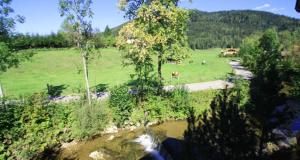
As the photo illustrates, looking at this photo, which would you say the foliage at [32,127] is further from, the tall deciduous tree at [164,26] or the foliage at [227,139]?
the foliage at [227,139]

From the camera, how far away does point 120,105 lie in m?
19.7

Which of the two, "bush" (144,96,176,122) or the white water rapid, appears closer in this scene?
the white water rapid

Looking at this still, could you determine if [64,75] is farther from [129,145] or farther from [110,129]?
[129,145]

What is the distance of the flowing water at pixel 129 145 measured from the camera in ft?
52.7

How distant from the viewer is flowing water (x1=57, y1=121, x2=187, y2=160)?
16.1 m

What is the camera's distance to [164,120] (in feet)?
69.6

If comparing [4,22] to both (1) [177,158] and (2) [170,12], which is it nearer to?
(2) [170,12]

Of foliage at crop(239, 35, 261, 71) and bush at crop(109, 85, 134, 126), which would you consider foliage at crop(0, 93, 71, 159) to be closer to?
bush at crop(109, 85, 134, 126)

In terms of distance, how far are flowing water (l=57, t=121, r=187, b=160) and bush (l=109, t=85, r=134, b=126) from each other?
3.32 ft

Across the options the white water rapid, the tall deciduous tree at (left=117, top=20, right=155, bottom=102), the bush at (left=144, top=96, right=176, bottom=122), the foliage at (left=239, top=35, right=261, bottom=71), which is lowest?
the white water rapid

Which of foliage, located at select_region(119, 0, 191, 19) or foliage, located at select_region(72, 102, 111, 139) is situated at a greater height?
foliage, located at select_region(119, 0, 191, 19)

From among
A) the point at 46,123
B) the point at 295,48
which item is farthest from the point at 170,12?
the point at 295,48

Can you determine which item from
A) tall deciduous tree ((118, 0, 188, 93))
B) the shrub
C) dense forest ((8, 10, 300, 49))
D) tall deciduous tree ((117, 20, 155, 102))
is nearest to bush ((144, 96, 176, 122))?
the shrub

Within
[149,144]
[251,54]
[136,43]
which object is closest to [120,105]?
[149,144]
